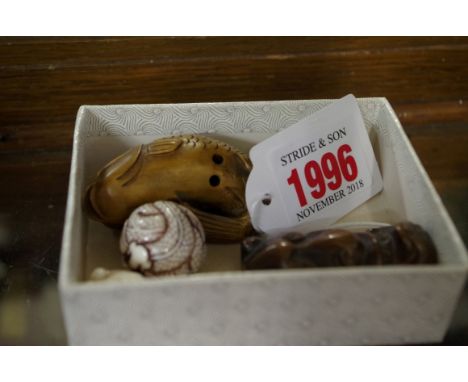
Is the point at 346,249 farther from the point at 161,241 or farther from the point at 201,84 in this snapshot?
the point at 201,84

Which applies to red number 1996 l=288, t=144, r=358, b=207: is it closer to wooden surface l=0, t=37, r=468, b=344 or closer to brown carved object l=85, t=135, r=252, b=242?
brown carved object l=85, t=135, r=252, b=242

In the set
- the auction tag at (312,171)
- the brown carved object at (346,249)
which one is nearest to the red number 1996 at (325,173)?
the auction tag at (312,171)

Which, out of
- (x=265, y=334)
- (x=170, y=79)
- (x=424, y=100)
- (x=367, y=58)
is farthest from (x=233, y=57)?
(x=265, y=334)

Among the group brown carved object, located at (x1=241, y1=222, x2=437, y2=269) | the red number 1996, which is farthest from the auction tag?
brown carved object, located at (x1=241, y1=222, x2=437, y2=269)

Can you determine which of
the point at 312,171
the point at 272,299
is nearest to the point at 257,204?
the point at 312,171

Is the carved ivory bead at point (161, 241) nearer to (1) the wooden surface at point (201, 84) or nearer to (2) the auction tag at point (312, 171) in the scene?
(2) the auction tag at point (312, 171)
